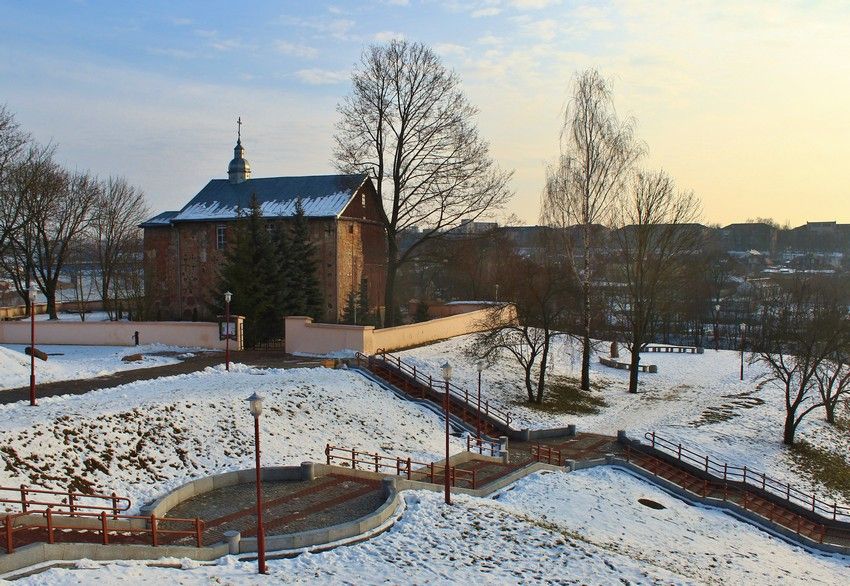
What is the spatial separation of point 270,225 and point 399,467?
24392mm

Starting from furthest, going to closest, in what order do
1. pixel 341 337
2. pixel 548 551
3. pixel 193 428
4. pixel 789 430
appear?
pixel 341 337 → pixel 789 430 → pixel 193 428 → pixel 548 551

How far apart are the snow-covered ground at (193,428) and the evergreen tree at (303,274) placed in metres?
10.7

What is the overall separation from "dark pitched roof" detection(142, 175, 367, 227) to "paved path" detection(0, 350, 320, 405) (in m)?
14.4

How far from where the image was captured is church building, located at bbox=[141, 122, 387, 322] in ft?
134

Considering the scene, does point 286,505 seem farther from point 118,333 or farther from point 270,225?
point 270,225

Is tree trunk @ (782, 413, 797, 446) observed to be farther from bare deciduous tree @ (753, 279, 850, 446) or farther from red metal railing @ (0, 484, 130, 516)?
red metal railing @ (0, 484, 130, 516)

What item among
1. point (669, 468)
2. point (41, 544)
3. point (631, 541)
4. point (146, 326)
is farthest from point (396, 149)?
point (41, 544)

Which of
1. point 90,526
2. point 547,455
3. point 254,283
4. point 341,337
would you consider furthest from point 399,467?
point 254,283

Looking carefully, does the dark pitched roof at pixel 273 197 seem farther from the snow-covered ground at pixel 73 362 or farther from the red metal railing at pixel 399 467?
the red metal railing at pixel 399 467

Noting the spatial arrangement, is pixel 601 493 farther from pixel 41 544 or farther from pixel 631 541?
pixel 41 544

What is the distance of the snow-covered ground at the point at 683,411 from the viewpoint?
24125 mm

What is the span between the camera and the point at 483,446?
70.8ft

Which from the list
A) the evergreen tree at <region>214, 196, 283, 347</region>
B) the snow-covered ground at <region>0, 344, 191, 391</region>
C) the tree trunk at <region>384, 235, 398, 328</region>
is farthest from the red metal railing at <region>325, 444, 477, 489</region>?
the tree trunk at <region>384, 235, 398, 328</region>

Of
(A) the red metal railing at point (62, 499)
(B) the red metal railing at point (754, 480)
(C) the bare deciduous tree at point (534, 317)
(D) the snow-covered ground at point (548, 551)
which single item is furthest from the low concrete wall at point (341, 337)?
→ (A) the red metal railing at point (62, 499)
